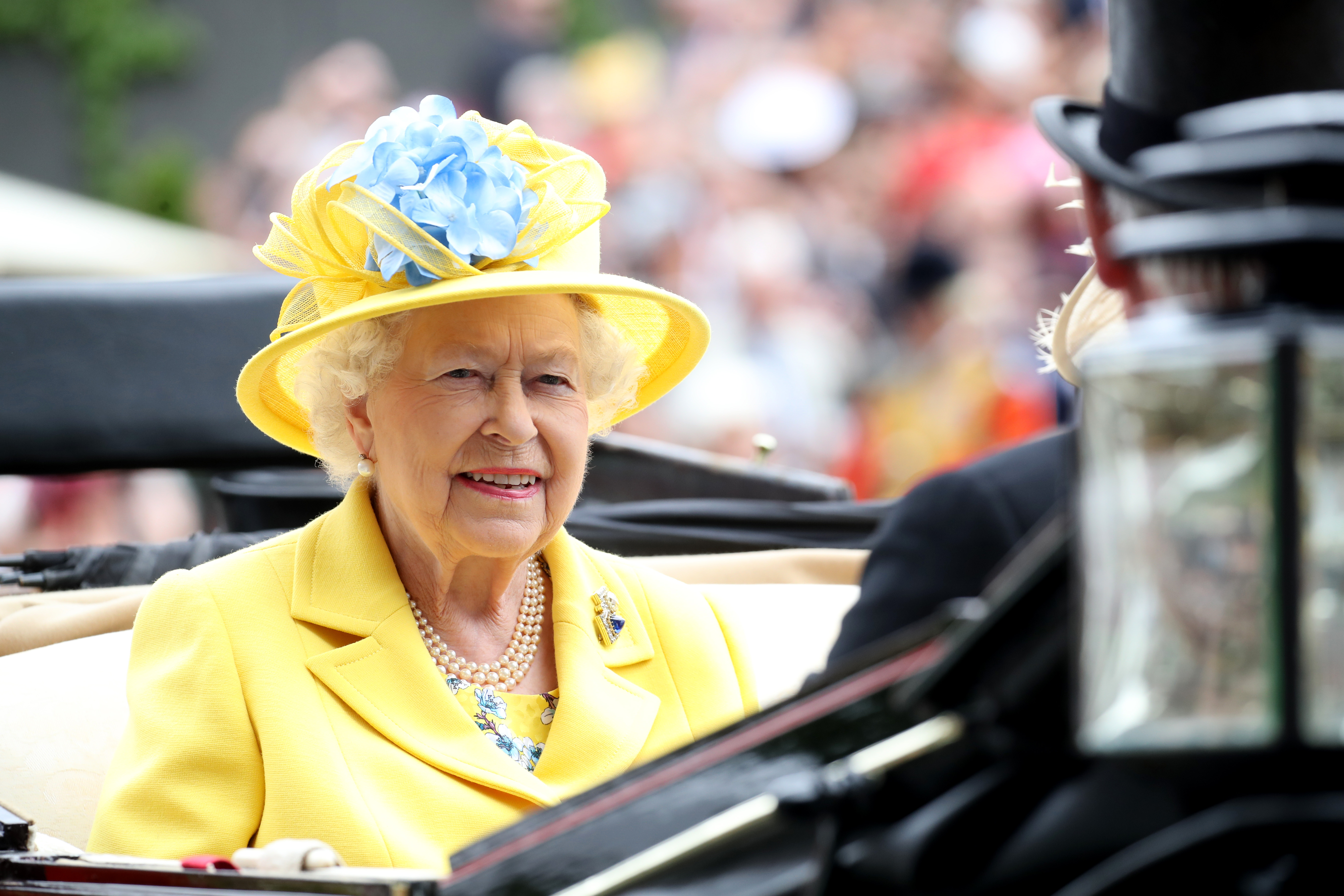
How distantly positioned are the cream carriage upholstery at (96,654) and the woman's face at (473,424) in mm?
479

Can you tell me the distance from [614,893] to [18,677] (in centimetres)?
163

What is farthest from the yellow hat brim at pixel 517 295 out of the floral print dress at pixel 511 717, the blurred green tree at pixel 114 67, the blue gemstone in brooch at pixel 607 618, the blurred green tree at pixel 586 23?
the blurred green tree at pixel 114 67

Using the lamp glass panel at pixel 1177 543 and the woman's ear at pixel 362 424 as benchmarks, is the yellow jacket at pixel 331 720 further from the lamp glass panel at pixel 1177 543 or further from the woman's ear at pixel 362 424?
the lamp glass panel at pixel 1177 543

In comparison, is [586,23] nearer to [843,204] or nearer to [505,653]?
[843,204]

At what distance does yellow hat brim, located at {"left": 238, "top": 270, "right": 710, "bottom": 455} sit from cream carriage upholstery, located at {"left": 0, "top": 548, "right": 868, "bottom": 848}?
0.41 m

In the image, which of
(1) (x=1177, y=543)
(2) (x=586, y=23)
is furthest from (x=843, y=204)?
(1) (x=1177, y=543)

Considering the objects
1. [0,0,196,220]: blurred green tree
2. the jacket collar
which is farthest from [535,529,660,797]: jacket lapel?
[0,0,196,220]: blurred green tree

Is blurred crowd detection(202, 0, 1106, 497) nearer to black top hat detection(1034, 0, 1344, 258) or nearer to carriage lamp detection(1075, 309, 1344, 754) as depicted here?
black top hat detection(1034, 0, 1344, 258)

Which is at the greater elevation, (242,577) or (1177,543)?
(242,577)

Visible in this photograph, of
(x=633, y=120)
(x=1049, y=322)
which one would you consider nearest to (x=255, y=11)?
(x=633, y=120)

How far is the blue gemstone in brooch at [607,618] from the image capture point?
2.20 meters

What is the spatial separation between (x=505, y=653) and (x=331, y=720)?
321mm

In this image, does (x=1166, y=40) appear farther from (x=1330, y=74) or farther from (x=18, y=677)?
(x=18, y=677)

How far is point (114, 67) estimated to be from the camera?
29.6ft
